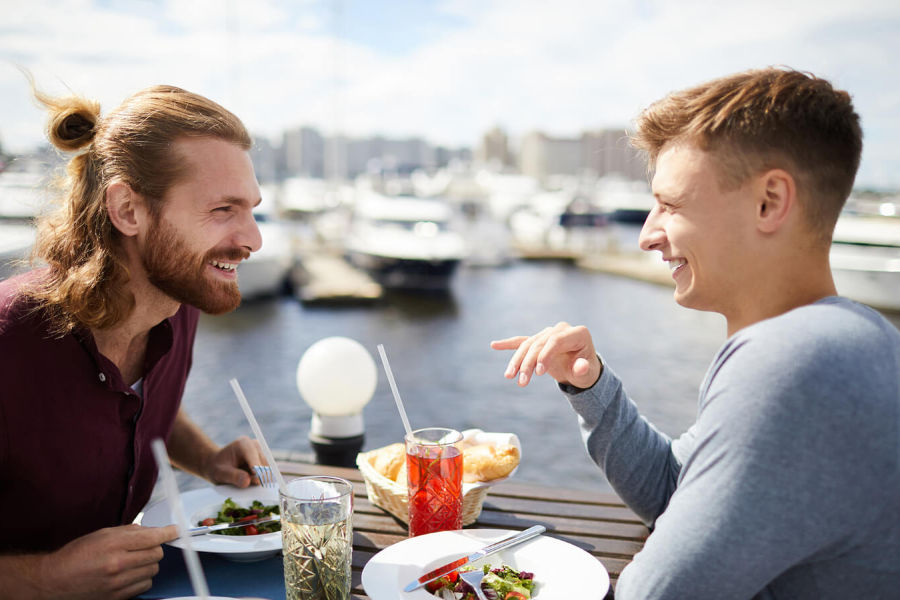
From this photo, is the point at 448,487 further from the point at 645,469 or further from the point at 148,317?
the point at 148,317

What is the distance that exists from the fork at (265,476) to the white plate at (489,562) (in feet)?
1.94

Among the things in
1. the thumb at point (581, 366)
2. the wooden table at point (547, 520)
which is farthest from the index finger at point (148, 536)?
the thumb at point (581, 366)

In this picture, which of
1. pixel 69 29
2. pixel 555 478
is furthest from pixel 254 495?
pixel 69 29

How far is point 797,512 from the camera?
0.99 m

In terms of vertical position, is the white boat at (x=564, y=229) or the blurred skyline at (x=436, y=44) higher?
the blurred skyline at (x=436, y=44)

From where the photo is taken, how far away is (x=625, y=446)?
5.71ft

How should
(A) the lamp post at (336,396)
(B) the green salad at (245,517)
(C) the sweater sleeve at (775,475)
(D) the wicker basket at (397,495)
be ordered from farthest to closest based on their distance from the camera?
1. (A) the lamp post at (336,396)
2. (D) the wicker basket at (397,495)
3. (B) the green salad at (245,517)
4. (C) the sweater sleeve at (775,475)

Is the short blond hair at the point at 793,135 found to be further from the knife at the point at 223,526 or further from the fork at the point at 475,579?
the knife at the point at 223,526

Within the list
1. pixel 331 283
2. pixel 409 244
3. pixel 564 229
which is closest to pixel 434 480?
pixel 409 244

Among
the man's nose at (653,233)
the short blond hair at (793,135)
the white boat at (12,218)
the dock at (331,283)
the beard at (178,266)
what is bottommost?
the dock at (331,283)

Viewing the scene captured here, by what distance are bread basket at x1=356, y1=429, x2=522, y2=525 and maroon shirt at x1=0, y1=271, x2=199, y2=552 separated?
24.2 inches

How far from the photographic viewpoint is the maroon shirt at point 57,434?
158 centimetres

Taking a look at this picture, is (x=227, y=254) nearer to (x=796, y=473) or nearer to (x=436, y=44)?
(x=796, y=473)

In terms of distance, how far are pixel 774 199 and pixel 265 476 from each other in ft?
4.86
